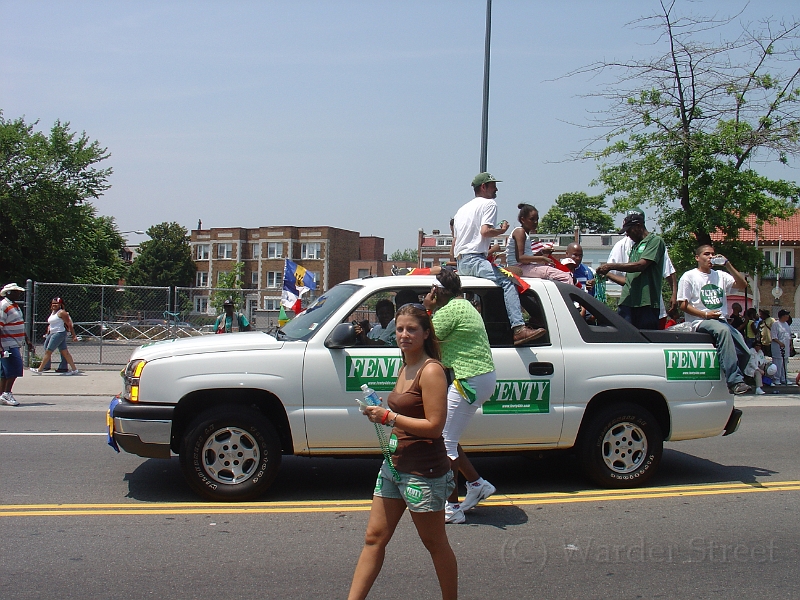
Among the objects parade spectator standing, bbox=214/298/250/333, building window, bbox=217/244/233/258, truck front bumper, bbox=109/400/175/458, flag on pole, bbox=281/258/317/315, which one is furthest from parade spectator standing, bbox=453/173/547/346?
building window, bbox=217/244/233/258

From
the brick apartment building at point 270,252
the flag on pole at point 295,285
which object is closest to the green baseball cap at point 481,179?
the flag on pole at point 295,285

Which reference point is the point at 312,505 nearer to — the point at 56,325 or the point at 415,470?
the point at 415,470

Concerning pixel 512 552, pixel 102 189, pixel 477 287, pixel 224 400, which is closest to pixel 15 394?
pixel 224 400

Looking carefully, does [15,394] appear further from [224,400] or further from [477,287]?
[477,287]

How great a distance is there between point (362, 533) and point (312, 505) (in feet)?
2.45

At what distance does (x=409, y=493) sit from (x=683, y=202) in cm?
1668

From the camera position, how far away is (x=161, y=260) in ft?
250

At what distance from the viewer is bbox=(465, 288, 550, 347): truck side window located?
20.5 feet

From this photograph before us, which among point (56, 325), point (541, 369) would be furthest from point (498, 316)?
point (56, 325)

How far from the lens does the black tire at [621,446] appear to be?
6355mm

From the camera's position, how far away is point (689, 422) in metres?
6.52

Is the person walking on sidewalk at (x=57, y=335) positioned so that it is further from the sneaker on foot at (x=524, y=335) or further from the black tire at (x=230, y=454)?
the sneaker on foot at (x=524, y=335)

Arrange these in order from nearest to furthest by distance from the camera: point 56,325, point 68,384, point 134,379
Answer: point 134,379 < point 68,384 < point 56,325

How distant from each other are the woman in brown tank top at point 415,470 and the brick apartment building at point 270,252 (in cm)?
7518
